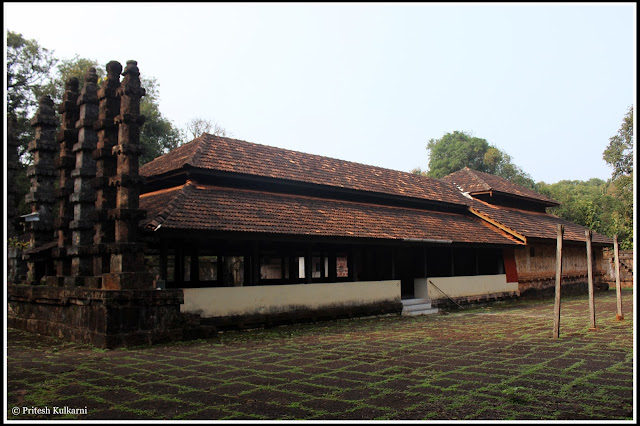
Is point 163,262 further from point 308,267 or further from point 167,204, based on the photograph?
point 308,267

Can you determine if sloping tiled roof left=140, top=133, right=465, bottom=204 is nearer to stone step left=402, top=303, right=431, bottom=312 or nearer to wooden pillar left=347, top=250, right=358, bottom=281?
wooden pillar left=347, top=250, right=358, bottom=281

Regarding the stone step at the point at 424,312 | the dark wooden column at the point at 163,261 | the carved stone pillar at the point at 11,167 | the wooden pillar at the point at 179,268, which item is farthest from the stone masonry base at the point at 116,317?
the stone step at the point at 424,312

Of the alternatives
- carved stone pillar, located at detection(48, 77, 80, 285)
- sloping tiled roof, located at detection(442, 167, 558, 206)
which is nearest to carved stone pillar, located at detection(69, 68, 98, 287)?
carved stone pillar, located at detection(48, 77, 80, 285)

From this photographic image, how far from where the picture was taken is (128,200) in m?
10.2

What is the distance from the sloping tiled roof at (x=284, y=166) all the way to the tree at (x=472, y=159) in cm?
3161

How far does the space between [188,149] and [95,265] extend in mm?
5166

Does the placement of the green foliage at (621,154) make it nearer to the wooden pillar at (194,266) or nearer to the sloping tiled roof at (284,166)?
the sloping tiled roof at (284,166)

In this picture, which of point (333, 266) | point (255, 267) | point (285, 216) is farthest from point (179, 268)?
point (333, 266)

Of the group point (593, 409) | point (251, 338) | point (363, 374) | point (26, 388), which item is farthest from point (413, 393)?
point (251, 338)

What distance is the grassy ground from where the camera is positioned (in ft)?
15.7

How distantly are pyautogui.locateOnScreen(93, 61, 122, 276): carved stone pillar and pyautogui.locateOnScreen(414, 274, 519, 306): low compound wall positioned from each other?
33.6ft

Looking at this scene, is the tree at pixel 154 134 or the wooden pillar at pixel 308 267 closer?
the wooden pillar at pixel 308 267

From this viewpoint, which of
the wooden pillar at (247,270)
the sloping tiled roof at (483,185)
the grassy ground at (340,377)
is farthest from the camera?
the sloping tiled roof at (483,185)

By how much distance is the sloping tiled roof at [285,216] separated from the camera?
11.3 meters
